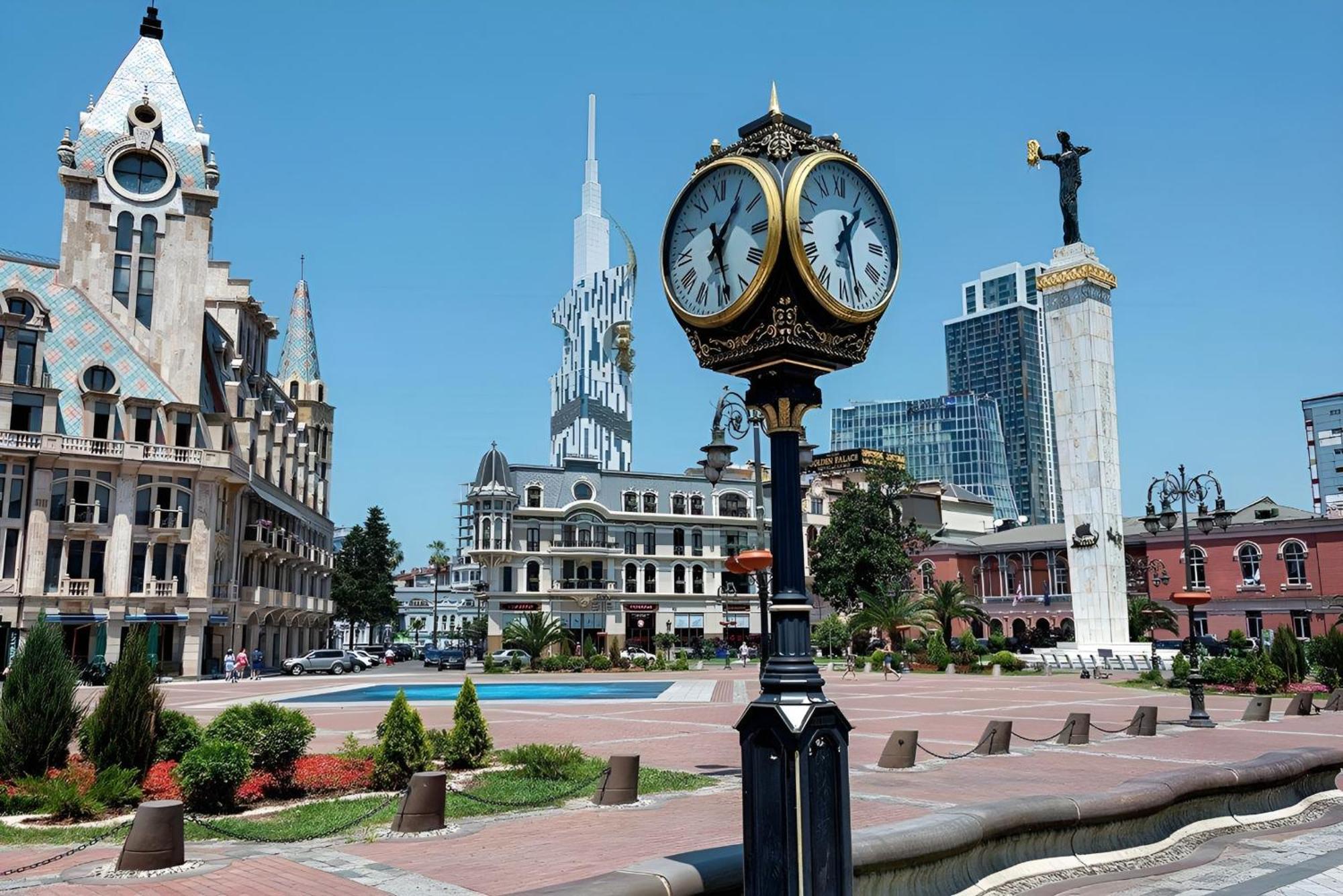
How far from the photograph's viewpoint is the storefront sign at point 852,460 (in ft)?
359

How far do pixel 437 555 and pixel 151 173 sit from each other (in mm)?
84915

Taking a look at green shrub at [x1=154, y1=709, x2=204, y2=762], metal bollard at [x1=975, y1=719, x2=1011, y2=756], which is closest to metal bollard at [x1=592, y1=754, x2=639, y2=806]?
green shrub at [x1=154, y1=709, x2=204, y2=762]

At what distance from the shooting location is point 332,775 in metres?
12.3

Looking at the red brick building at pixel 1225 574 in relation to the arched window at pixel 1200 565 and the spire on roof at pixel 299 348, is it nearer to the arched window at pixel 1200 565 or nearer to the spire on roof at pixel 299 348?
the arched window at pixel 1200 565

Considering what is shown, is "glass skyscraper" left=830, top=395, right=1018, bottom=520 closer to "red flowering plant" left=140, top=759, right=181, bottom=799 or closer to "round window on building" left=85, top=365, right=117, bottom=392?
"round window on building" left=85, top=365, right=117, bottom=392

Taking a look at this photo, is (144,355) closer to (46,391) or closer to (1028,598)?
(46,391)

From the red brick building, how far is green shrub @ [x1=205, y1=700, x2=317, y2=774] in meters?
50.6

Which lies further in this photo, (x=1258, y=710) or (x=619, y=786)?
(x=1258, y=710)

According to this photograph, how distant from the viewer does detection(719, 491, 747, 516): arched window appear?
76.6 m

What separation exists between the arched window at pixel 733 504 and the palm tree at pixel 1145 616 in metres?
29.4

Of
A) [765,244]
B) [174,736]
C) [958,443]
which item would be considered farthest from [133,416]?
[958,443]

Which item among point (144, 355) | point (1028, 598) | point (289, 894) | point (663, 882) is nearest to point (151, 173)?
point (144, 355)

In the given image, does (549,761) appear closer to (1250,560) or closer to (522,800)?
(522,800)

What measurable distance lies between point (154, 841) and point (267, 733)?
12.9ft
